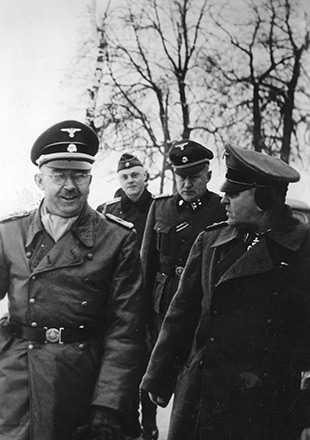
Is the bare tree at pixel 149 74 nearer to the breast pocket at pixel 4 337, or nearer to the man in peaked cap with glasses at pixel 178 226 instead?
the man in peaked cap with glasses at pixel 178 226

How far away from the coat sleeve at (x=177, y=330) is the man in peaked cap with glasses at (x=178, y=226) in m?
1.21

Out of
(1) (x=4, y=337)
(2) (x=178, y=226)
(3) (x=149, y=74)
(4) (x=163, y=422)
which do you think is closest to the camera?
(1) (x=4, y=337)

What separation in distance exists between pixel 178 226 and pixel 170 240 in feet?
0.33

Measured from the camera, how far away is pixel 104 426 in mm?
1865

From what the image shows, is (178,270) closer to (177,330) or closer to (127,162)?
(177,330)

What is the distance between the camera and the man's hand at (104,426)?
6.08 feet

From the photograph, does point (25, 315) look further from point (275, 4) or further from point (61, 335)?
point (275, 4)

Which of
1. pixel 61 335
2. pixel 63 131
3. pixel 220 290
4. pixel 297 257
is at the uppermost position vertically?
pixel 63 131

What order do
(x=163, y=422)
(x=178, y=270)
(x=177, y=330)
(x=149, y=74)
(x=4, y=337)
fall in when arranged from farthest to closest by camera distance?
(x=149, y=74), (x=163, y=422), (x=178, y=270), (x=177, y=330), (x=4, y=337)

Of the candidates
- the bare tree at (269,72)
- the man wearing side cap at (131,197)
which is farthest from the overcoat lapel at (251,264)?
the bare tree at (269,72)

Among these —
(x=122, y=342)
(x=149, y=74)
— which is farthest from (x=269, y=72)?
(x=122, y=342)

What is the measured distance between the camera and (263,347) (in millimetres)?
1888

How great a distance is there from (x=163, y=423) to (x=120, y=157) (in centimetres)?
209

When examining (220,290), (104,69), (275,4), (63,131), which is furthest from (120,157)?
(220,290)
